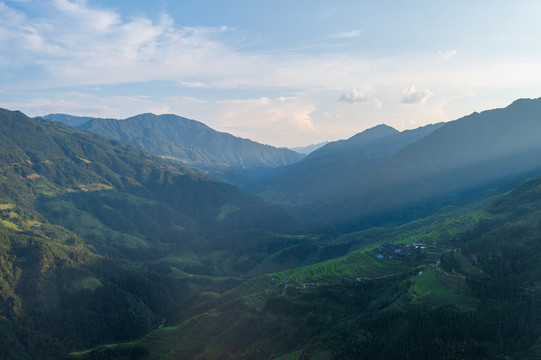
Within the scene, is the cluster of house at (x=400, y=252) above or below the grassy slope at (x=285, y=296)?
above

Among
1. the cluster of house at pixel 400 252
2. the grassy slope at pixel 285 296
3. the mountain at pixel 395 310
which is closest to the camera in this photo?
the mountain at pixel 395 310

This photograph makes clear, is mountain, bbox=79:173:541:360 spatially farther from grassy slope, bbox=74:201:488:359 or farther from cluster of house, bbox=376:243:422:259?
cluster of house, bbox=376:243:422:259

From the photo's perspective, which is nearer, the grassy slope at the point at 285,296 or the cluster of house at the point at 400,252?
the grassy slope at the point at 285,296

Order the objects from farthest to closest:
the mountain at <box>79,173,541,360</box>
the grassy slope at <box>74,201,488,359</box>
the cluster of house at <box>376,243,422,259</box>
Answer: the cluster of house at <box>376,243,422,259</box> → the grassy slope at <box>74,201,488,359</box> → the mountain at <box>79,173,541,360</box>

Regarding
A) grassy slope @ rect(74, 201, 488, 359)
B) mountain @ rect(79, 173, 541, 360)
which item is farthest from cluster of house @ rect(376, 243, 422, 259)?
grassy slope @ rect(74, 201, 488, 359)

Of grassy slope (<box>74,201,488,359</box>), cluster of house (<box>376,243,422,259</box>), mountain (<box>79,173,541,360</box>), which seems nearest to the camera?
mountain (<box>79,173,541,360</box>)

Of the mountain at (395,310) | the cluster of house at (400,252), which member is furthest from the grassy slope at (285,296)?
the cluster of house at (400,252)

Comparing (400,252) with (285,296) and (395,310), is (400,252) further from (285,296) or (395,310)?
(395,310)

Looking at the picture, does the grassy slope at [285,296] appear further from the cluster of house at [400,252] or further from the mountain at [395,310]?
the cluster of house at [400,252]

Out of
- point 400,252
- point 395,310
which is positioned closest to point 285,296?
point 395,310

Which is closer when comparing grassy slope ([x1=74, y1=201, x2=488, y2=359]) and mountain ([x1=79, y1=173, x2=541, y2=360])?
mountain ([x1=79, y1=173, x2=541, y2=360])

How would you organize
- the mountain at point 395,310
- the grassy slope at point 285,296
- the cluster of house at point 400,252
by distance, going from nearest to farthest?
the mountain at point 395,310, the grassy slope at point 285,296, the cluster of house at point 400,252

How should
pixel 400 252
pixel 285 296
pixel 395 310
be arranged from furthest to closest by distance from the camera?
pixel 400 252 < pixel 285 296 < pixel 395 310
